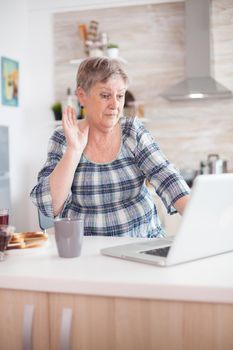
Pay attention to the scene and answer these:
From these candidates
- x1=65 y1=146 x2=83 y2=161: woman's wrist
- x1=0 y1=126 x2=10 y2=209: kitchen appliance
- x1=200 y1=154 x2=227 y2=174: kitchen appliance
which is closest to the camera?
x1=65 y1=146 x2=83 y2=161: woman's wrist

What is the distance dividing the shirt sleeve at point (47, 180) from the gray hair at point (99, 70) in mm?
228

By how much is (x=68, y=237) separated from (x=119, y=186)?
0.56 metres

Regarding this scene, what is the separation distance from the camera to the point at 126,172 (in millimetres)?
1866

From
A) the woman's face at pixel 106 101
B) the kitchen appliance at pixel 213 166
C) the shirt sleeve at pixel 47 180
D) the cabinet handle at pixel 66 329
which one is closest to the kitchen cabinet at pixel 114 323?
the cabinet handle at pixel 66 329

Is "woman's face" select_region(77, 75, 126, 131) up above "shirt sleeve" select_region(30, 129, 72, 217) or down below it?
above

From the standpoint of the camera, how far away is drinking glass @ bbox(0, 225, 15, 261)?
130 cm

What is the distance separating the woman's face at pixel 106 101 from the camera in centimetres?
181

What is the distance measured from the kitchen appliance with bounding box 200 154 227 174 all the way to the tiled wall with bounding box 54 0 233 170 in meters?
0.14

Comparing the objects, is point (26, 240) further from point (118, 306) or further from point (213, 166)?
point (213, 166)

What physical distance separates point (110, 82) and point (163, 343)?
1034mm

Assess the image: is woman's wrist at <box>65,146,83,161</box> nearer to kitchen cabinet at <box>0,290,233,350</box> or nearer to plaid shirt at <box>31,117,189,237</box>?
plaid shirt at <box>31,117,189,237</box>

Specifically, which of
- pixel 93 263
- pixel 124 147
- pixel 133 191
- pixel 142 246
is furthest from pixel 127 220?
pixel 93 263

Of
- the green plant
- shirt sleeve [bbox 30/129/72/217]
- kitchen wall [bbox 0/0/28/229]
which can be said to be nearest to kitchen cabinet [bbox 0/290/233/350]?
shirt sleeve [bbox 30/129/72/217]

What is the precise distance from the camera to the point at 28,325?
1.13m
